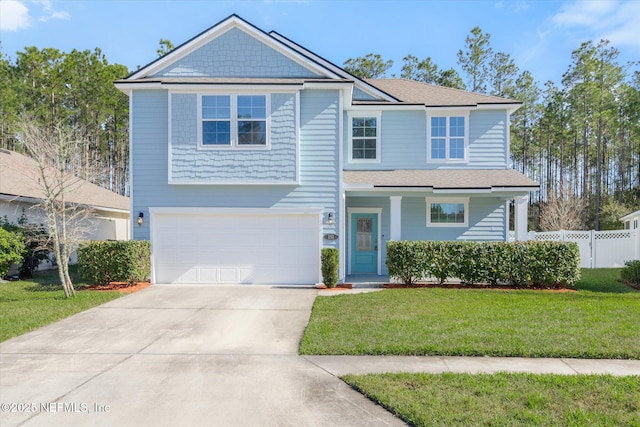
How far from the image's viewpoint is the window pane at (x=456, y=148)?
1480 centimetres

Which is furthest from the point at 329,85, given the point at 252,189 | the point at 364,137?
the point at 252,189

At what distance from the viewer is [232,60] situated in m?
12.7

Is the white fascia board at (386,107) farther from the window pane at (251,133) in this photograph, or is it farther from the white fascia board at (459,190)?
the window pane at (251,133)

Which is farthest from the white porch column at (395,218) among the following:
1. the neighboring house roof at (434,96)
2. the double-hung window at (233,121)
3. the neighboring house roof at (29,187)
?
the neighboring house roof at (29,187)

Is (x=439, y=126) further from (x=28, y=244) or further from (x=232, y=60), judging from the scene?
(x=28, y=244)

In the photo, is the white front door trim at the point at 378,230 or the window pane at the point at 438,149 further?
the window pane at the point at 438,149

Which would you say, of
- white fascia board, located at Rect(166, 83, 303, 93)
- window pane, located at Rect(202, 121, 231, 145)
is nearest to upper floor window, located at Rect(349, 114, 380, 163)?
white fascia board, located at Rect(166, 83, 303, 93)

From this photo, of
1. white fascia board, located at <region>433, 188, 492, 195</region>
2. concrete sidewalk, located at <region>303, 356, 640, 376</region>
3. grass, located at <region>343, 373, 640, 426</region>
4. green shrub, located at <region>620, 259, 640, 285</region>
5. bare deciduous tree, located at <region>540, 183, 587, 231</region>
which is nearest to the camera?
grass, located at <region>343, 373, 640, 426</region>

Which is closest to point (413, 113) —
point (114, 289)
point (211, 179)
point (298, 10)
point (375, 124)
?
point (375, 124)

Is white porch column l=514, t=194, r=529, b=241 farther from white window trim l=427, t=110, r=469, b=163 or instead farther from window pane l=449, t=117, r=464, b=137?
window pane l=449, t=117, r=464, b=137

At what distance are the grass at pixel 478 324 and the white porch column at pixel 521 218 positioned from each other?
7.54 feet

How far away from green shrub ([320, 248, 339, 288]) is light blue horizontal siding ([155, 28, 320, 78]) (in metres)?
5.49

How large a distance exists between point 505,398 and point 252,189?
30.5ft

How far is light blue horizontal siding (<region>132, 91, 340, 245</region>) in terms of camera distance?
12469mm
